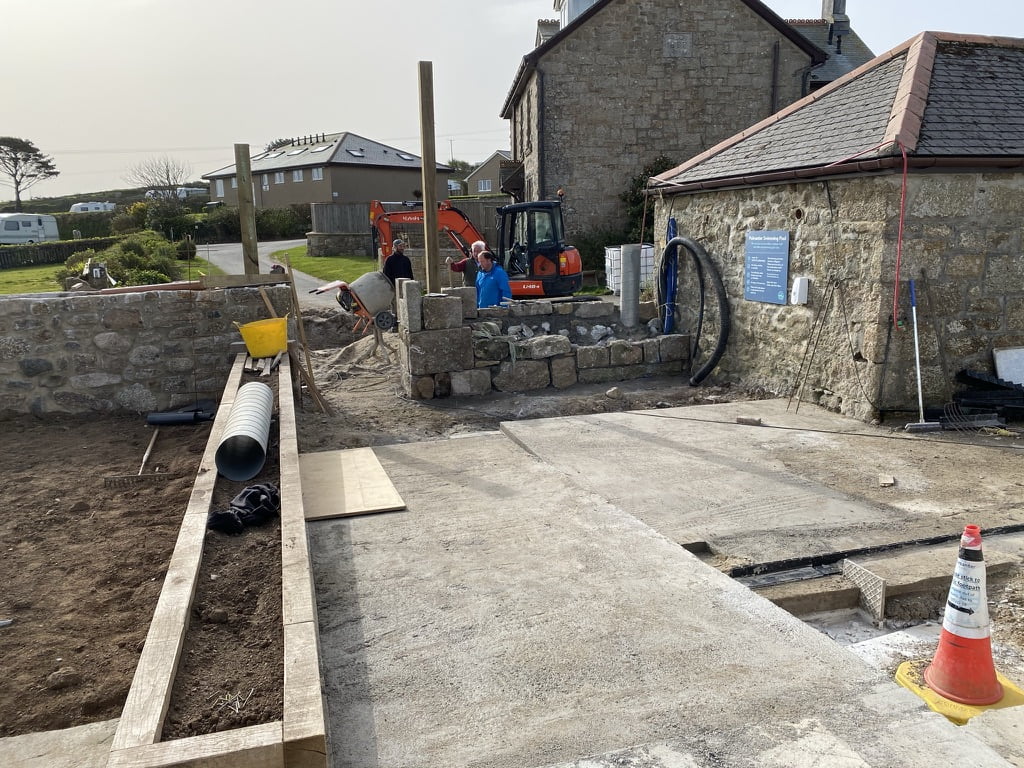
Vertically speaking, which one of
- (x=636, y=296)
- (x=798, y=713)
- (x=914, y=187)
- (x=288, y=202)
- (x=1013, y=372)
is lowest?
(x=798, y=713)

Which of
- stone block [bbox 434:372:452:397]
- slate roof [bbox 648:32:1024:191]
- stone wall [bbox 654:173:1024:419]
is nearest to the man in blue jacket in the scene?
stone block [bbox 434:372:452:397]

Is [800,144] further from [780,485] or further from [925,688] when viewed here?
[925,688]

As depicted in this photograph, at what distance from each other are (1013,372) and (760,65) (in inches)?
685

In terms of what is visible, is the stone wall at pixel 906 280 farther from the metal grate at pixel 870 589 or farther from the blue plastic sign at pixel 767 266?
the metal grate at pixel 870 589

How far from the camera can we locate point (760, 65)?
71.5 ft

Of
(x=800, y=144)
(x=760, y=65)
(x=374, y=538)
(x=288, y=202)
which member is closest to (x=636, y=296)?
(x=800, y=144)

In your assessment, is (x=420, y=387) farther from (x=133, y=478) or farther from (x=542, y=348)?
(x=133, y=478)

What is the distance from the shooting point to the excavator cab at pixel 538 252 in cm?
1572

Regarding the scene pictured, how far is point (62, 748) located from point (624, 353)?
7953mm

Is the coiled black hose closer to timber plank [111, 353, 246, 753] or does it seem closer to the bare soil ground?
the bare soil ground

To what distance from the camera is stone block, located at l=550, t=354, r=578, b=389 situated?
9539 mm

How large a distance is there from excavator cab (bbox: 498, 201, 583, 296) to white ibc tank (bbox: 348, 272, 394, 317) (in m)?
3.11

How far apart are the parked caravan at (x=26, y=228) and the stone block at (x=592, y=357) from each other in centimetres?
3945

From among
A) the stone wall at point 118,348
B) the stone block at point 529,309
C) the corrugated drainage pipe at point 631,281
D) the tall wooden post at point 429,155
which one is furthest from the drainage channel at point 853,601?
the stone block at point 529,309
